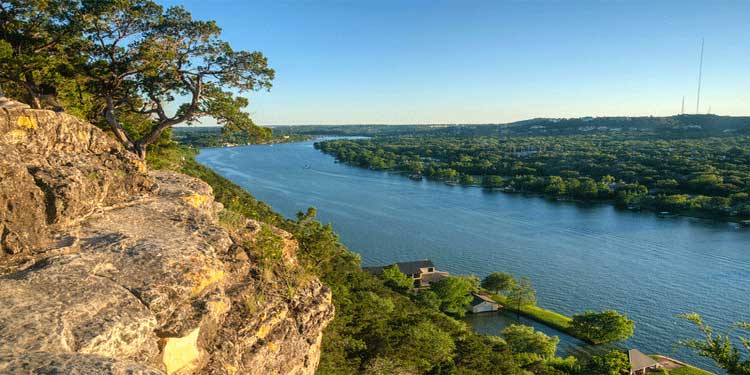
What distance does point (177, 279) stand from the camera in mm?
4531

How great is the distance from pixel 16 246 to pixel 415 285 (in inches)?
868

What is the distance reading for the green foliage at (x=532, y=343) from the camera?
1842 centimetres

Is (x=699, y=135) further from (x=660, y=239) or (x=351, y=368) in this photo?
(x=351, y=368)

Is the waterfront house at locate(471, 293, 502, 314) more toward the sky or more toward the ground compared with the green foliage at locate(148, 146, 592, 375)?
more toward the ground

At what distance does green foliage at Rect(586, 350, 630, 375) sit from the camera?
16.9 meters

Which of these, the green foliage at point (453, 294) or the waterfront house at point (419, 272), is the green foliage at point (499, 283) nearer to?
the green foliage at point (453, 294)

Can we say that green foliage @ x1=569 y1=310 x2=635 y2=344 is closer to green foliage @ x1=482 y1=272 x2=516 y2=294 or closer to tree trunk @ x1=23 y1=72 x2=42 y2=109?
green foliage @ x1=482 y1=272 x2=516 y2=294

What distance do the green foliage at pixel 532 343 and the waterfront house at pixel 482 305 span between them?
4.33 metres

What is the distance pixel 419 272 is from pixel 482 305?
12.1 feet

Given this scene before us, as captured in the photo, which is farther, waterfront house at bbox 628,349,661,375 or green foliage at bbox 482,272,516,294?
green foliage at bbox 482,272,516,294

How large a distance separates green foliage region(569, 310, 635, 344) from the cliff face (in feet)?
55.2


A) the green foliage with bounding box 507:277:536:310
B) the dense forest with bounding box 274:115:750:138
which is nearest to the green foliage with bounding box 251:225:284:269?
the green foliage with bounding box 507:277:536:310

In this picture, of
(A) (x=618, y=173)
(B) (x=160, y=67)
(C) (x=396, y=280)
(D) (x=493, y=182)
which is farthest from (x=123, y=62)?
(A) (x=618, y=173)

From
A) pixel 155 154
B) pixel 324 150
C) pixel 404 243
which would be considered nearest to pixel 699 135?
pixel 324 150
